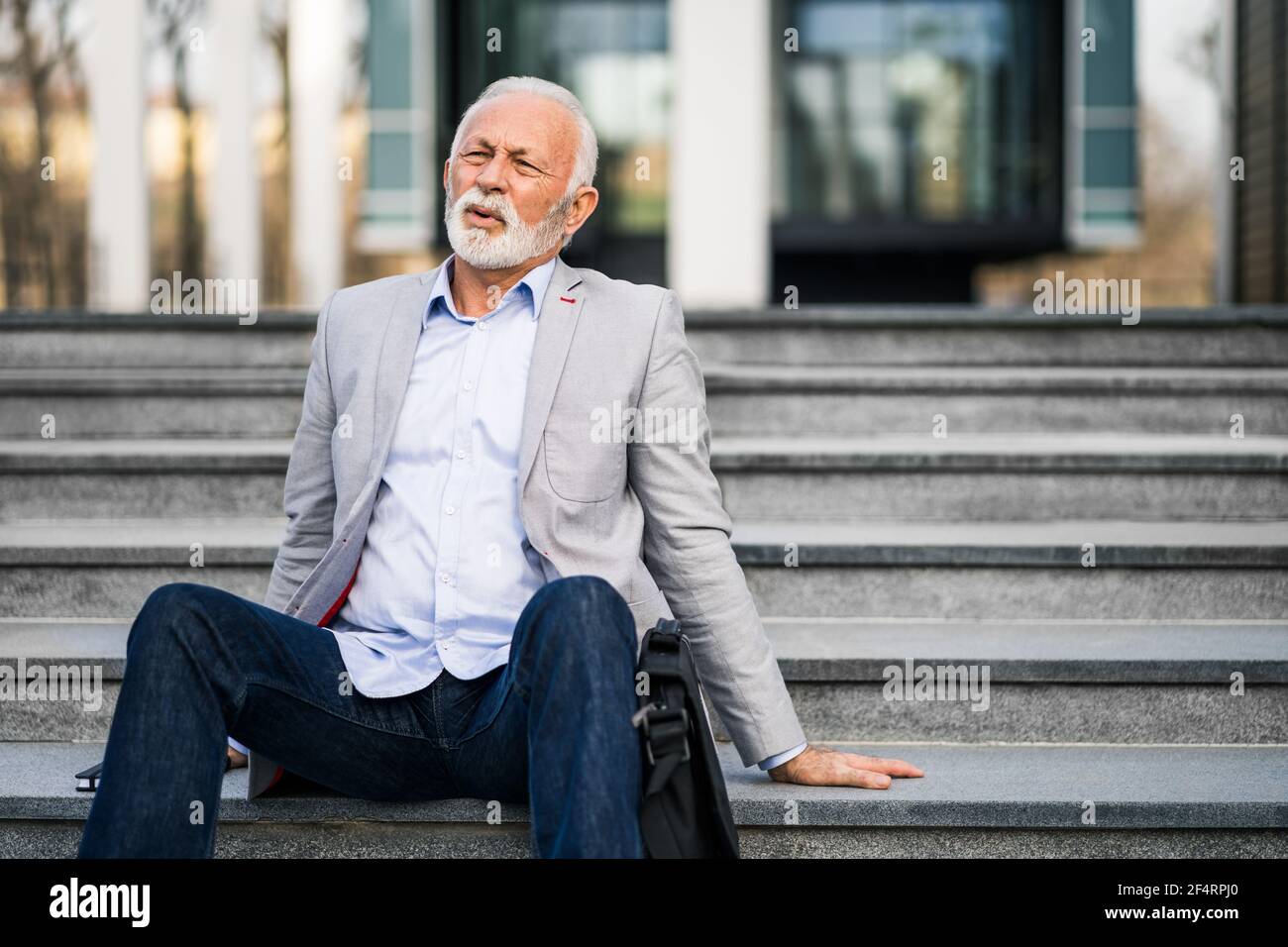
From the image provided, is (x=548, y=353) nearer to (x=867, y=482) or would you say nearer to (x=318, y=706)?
(x=318, y=706)

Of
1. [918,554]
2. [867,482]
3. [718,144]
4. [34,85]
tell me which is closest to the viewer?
[918,554]

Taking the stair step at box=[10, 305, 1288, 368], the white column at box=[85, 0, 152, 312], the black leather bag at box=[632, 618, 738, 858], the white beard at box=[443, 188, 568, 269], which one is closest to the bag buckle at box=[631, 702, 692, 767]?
the black leather bag at box=[632, 618, 738, 858]

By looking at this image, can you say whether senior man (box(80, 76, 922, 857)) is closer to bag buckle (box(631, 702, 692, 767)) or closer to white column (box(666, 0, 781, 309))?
bag buckle (box(631, 702, 692, 767))

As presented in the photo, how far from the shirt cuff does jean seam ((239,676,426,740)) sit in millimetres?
546

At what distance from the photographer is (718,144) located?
6.87 metres

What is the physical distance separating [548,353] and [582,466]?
194 mm

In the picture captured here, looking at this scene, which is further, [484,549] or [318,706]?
[484,549]

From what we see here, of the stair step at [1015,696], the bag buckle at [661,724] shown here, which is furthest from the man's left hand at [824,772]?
the bag buckle at [661,724]

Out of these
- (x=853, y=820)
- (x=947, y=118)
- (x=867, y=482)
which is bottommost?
(x=853, y=820)

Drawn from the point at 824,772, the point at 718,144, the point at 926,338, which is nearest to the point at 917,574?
the point at 824,772

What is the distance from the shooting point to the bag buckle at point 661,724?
1711 mm

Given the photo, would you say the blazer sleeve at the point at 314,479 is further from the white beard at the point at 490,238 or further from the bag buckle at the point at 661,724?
the bag buckle at the point at 661,724
